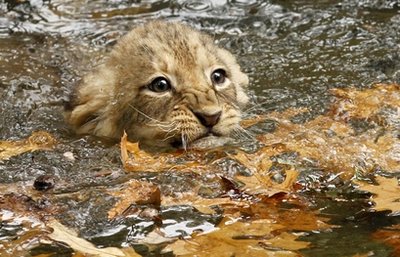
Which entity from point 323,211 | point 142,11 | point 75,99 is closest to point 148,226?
point 323,211

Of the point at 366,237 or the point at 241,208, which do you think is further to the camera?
the point at 241,208

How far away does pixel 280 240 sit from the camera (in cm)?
401

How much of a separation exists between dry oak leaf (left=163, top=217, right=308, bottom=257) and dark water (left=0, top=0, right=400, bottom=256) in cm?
14

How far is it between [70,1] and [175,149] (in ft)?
16.2

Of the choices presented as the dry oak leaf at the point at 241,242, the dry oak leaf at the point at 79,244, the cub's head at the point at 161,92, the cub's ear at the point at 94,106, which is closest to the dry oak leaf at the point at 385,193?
the dry oak leaf at the point at 241,242

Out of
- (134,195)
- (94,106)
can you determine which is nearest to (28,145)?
(94,106)

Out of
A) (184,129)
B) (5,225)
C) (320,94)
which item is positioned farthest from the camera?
(320,94)

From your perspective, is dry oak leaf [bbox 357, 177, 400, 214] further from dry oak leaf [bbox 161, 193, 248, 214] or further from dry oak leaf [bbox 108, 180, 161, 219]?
dry oak leaf [bbox 108, 180, 161, 219]

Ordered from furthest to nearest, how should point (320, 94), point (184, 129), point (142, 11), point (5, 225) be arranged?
point (142, 11) → point (320, 94) → point (184, 129) → point (5, 225)

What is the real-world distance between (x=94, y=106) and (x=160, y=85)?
0.68m

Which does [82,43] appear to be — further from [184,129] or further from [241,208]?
[241,208]

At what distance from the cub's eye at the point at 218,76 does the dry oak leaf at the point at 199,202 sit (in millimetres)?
1677

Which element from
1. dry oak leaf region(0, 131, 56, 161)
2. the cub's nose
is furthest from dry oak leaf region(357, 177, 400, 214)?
dry oak leaf region(0, 131, 56, 161)

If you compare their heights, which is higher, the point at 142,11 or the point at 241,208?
the point at 142,11
